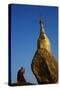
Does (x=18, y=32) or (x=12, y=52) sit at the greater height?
(x=18, y=32)

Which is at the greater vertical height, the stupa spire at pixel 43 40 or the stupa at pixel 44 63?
the stupa spire at pixel 43 40

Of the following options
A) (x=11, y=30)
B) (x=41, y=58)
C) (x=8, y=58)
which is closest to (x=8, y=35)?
(x=11, y=30)

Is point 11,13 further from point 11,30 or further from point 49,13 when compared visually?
point 49,13

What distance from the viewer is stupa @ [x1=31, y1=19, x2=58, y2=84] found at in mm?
1880

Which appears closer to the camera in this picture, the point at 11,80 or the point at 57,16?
the point at 11,80

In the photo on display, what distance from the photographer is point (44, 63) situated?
1.90 m

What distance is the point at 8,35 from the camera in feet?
6.04

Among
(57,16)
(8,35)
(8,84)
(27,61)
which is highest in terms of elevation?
(57,16)

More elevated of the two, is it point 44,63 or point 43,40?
point 43,40

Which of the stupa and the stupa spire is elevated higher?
the stupa spire

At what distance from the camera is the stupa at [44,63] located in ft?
6.17

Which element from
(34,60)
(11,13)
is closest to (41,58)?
(34,60)

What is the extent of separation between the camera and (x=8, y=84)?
1825 millimetres

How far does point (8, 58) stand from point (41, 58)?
9.2 inches
